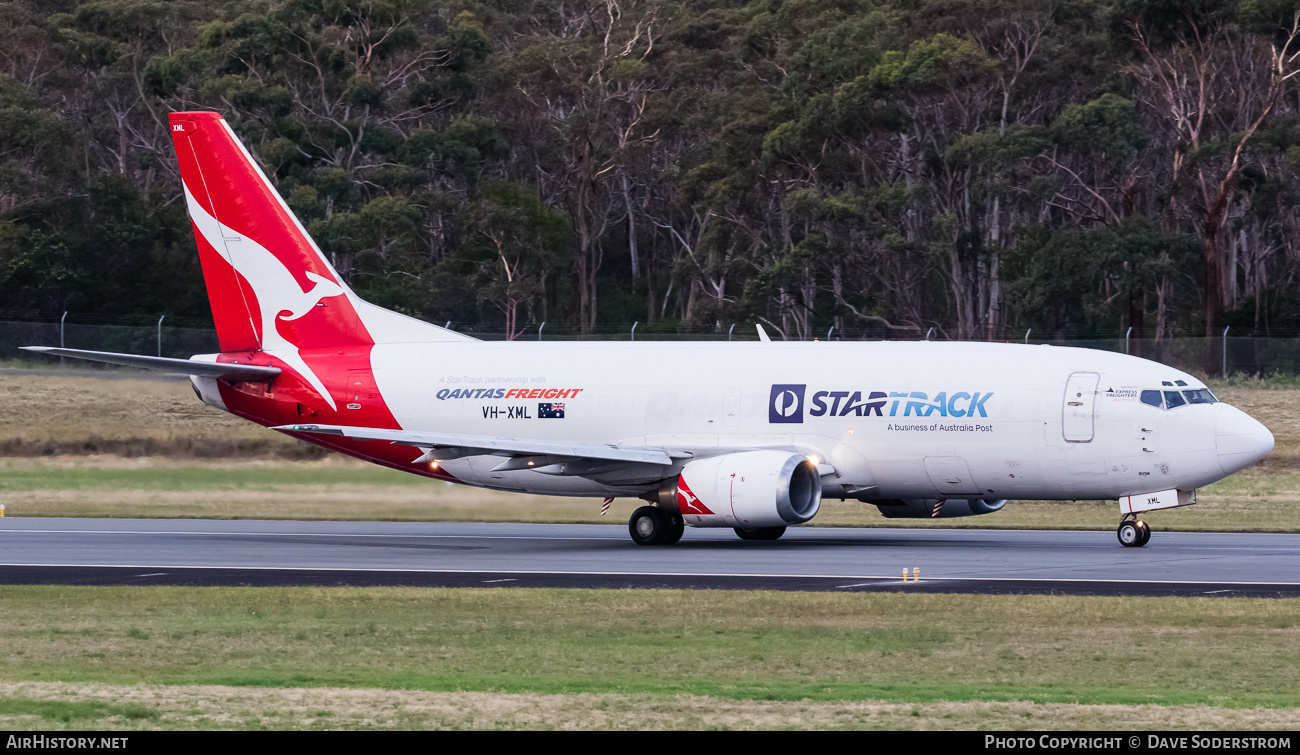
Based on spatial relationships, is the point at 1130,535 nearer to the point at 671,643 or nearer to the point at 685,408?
the point at 685,408

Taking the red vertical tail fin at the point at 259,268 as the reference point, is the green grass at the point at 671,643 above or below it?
below

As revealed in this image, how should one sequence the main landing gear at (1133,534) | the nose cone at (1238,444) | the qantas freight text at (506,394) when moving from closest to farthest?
the nose cone at (1238,444)
the main landing gear at (1133,534)
the qantas freight text at (506,394)

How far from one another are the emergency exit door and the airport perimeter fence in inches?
822

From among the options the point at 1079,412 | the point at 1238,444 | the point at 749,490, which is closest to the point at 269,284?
the point at 749,490

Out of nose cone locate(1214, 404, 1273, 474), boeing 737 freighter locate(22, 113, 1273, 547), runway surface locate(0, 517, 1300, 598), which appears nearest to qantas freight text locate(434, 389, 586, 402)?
boeing 737 freighter locate(22, 113, 1273, 547)

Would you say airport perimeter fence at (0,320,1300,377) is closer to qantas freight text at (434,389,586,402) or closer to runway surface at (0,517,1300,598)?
qantas freight text at (434,389,586,402)

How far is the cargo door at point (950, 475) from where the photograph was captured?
28.6 m

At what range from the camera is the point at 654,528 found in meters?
29.9

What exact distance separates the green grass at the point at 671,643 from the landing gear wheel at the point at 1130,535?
797 centimetres

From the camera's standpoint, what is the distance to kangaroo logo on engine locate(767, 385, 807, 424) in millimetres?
29922

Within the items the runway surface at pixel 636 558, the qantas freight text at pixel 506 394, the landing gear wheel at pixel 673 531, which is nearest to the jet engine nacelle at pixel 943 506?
the runway surface at pixel 636 558

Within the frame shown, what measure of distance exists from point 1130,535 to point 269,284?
16.9m

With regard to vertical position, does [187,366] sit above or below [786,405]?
above

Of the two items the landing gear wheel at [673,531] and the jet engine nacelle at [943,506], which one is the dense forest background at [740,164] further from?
the landing gear wheel at [673,531]
